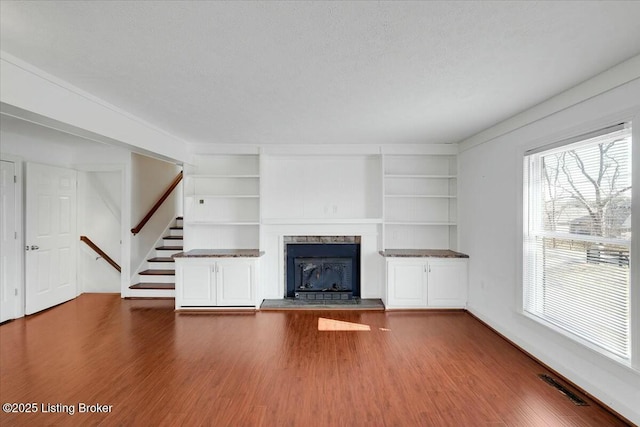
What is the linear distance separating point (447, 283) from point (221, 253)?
3333 millimetres

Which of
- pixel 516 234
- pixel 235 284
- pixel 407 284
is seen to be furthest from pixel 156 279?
pixel 516 234

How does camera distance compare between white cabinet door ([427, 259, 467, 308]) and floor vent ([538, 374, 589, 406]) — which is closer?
floor vent ([538, 374, 589, 406])

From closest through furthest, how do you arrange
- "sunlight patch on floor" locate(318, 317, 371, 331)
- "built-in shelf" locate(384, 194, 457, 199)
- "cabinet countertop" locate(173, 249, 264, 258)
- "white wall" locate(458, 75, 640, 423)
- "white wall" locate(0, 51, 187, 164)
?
"white wall" locate(0, 51, 187, 164) < "white wall" locate(458, 75, 640, 423) < "sunlight patch on floor" locate(318, 317, 371, 331) < "cabinet countertop" locate(173, 249, 264, 258) < "built-in shelf" locate(384, 194, 457, 199)

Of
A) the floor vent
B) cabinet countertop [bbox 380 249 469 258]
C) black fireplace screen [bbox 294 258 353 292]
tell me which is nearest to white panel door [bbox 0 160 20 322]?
black fireplace screen [bbox 294 258 353 292]

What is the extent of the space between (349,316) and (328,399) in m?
1.82

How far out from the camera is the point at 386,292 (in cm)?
427

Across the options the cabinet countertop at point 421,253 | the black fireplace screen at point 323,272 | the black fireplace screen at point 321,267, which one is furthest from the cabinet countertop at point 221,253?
the cabinet countertop at point 421,253

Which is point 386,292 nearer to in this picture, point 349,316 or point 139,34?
point 349,316

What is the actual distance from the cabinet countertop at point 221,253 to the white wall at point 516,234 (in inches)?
120

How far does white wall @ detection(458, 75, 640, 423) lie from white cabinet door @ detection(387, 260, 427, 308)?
2.17 feet

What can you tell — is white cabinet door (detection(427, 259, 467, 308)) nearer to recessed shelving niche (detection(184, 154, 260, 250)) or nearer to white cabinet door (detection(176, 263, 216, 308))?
recessed shelving niche (detection(184, 154, 260, 250))

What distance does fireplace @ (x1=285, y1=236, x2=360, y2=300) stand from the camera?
472 centimetres

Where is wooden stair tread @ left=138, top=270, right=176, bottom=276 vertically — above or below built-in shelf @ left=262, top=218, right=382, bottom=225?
below

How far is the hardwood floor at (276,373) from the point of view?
2.09m
